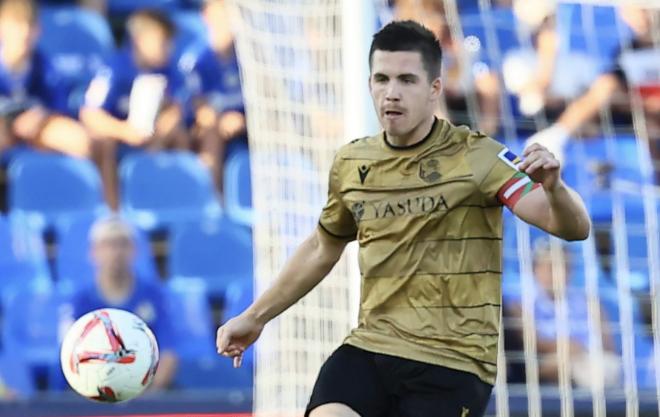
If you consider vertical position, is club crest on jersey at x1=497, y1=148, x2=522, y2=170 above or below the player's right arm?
above

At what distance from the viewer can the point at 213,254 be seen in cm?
930

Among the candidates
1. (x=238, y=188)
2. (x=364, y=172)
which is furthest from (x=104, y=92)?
(x=364, y=172)

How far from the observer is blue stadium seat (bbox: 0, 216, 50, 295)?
29.3 feet

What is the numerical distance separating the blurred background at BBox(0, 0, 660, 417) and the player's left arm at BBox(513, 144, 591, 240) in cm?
405

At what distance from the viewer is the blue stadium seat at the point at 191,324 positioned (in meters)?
8.88

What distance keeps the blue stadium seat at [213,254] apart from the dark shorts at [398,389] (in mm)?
5307

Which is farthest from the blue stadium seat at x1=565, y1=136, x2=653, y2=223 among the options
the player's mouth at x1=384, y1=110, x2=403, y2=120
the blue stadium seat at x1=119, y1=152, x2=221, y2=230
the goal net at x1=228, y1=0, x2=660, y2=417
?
the player's mouth at x1=384, y1=110, x2=403, y2=120

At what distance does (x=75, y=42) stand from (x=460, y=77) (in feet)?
9.90

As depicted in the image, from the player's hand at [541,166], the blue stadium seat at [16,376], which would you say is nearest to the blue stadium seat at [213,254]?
the blue stadium seat at [16,376]

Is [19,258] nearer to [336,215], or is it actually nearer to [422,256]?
[336,215]

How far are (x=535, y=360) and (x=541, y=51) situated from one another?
8.97ft

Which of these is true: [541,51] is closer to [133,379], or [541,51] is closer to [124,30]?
[124,30]

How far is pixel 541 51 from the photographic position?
30.6ft

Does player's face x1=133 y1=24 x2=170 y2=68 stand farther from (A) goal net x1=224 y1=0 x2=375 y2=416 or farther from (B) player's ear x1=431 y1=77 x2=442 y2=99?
(B) player's ear x1=431 y1=77 x2=442 y2=99
